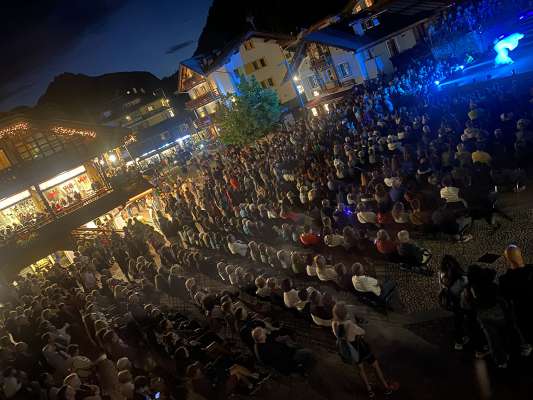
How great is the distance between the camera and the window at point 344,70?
33309 mm

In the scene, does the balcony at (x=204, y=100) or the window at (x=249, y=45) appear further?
the balcony at (x=204, y=100)

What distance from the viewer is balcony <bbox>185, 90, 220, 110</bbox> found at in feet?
154

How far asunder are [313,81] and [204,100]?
1664 centimetres

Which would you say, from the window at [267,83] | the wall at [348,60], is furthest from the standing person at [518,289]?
the window at [267,83]

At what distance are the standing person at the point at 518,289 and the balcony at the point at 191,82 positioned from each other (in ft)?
156

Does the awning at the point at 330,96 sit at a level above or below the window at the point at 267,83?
below

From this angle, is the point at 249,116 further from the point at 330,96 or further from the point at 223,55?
the point at 223,55

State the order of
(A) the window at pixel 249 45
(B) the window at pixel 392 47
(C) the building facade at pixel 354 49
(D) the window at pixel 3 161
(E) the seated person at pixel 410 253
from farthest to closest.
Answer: (A) the window at pixel 249 45 → (B) the window at pixel 392 47 → (C) the building facade at pixel 354 49 → (D) the window at pixel 3 161 → (E) the seated person at pixel 410 253

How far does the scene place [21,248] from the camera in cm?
2141

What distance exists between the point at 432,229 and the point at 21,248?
2203 centimetres

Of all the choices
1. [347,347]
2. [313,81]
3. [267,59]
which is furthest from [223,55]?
[347,347]

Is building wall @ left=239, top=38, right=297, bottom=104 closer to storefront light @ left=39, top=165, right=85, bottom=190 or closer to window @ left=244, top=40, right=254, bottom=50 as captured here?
window @ left=244, top=40, right=254, bottom=50

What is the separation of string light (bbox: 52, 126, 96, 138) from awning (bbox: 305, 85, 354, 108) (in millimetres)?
18646

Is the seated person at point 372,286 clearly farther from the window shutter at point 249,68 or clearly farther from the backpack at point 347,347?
the window shutter at point 249,68
